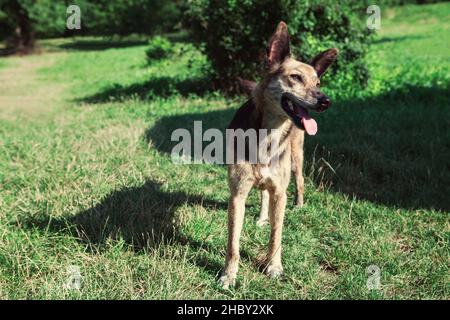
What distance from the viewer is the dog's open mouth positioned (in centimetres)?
348

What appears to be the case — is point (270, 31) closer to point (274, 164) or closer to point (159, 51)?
point (274, 164)

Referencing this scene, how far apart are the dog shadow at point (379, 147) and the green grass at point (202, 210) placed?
0.02 m

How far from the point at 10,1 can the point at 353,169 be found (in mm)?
29915

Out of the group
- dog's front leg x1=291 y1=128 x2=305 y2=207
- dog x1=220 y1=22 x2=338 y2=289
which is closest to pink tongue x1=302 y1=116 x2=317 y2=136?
dog x1=220 y1=22 x2=338 y2=289

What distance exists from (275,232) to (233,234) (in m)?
0.42

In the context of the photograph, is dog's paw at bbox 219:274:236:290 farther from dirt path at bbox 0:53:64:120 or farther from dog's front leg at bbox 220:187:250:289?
dirt path at bbox 0:53:64:120

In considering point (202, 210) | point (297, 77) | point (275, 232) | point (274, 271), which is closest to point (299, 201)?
point (202, 210)

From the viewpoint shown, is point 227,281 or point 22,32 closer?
point 227,281

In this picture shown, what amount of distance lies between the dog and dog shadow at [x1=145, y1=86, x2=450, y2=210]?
1.80 meters

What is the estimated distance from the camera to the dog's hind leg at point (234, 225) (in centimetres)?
373

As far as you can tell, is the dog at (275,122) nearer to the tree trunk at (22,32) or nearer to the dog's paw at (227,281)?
the dog's paw at (227,281)

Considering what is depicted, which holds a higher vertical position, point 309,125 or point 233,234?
point 309,125

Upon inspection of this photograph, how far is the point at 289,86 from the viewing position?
3.56 m
